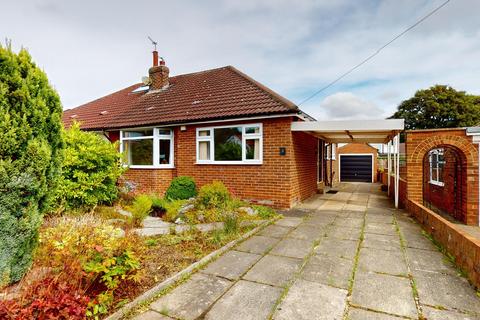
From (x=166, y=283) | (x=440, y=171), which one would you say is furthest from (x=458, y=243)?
(x=440, y=171)

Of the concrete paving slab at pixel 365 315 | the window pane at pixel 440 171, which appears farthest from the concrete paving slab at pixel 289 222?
the window pane at pixel 440 171

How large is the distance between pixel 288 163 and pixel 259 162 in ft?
3.12

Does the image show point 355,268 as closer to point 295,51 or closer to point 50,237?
point 50,237

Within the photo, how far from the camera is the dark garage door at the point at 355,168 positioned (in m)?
20.8

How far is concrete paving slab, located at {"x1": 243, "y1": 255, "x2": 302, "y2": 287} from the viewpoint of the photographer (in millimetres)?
3282

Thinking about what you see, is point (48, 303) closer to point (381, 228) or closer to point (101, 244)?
point (101, 244)

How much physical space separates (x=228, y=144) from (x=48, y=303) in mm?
6901

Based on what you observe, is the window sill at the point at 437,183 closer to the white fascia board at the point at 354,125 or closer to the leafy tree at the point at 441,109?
the white fascia board at the point at 354,125

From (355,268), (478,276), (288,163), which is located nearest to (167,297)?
(355,268)

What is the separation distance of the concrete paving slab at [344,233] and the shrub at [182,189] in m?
4.87

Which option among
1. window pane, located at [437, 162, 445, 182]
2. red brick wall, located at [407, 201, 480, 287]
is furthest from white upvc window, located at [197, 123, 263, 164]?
window pane, located at [437, 162, 445, 182]

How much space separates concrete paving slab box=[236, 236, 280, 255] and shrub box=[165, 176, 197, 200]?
164 inches

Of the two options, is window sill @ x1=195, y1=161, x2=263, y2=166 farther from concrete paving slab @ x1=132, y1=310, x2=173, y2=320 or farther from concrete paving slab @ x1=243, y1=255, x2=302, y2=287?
concrete paving slab @ x1=132, y1=310, x2=173, y2=320

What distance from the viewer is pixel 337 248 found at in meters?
4.46
